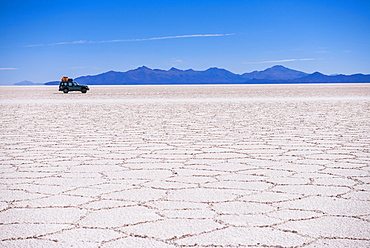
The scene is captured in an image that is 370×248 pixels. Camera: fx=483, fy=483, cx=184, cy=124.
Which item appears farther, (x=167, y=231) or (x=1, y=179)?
(x=1, y=179)

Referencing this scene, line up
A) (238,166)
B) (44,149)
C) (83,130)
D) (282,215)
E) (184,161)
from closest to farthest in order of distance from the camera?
1. (282,215)
2. (238,166)
3. (184,161)
4. (44,149)
5. (83,130)

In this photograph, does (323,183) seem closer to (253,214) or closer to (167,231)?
(253,214)

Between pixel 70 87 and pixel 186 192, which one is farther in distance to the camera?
pixel 70 87

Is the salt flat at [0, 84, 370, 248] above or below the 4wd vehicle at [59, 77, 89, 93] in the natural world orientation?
below

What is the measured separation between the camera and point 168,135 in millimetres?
6773

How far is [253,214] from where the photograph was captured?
2.70 meters

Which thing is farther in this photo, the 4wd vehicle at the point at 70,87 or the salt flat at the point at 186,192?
the 4wd vehicle at the point at 70,87

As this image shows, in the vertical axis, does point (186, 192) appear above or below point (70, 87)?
below

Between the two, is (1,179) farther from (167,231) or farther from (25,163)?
(167,231)

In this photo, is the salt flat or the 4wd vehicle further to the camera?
the 4wd vehicle

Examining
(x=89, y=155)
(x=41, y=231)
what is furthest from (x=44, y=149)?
(x=41, y=231)

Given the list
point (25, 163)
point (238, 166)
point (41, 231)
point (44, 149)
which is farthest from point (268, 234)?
point (44, 149)

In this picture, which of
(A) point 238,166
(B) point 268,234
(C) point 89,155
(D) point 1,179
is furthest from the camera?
(C) point 89,155

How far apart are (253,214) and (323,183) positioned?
102cm
